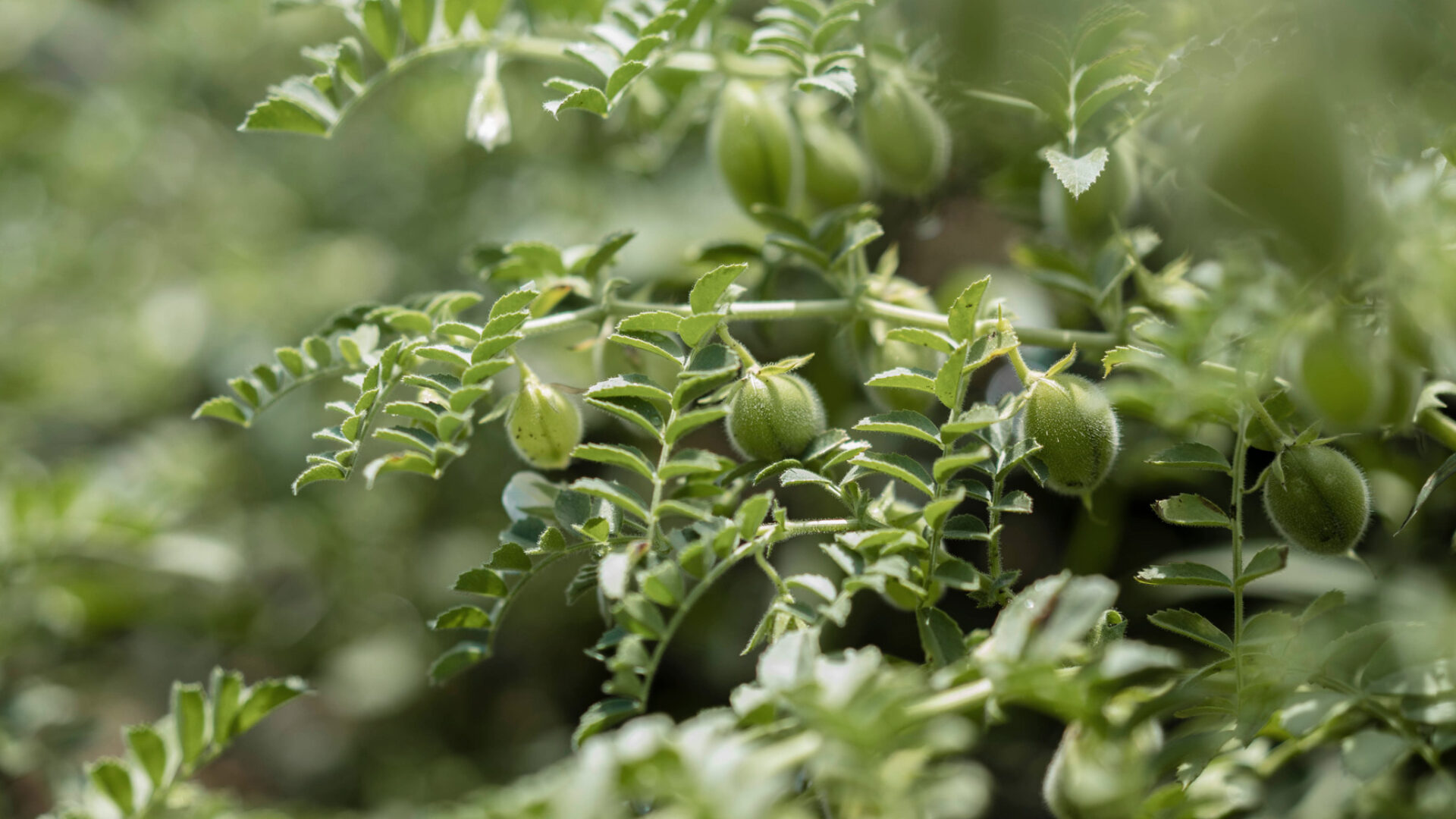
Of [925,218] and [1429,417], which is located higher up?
[925,218]

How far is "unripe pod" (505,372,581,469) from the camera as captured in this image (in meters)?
0.86

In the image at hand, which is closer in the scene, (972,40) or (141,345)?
(972,40)

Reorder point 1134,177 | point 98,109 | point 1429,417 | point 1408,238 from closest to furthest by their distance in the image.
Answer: point 1408,238 → point 1429,417 → point 1134,177 → point 98,109

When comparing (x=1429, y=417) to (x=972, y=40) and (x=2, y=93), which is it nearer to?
(x=972, y=40)

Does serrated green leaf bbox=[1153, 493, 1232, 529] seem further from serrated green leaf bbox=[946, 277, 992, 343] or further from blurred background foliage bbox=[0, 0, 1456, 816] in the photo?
serrated green leaf bbox=[946, 277, 992, 343]

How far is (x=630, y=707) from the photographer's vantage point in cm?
67

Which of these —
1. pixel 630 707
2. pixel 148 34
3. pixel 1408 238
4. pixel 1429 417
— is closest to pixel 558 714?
pixel 630 707

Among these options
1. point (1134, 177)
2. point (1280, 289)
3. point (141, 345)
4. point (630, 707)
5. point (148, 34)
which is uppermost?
point (148, 34)

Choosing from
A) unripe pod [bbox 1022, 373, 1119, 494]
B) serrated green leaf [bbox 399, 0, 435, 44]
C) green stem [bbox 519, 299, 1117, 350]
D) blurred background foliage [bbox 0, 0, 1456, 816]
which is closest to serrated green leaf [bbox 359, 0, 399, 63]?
serrated green leaf [bbox 399, 0, 435, 44]

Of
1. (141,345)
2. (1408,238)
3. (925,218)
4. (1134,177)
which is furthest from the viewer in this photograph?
(141,345)

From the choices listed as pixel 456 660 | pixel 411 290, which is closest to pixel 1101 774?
pixel 456 660

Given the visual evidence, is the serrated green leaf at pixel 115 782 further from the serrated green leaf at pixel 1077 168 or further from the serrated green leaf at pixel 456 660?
the serrated green leaf at pixel 1077 168

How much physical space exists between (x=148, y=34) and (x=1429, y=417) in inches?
104

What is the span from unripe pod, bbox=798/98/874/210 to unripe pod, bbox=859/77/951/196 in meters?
0.08
